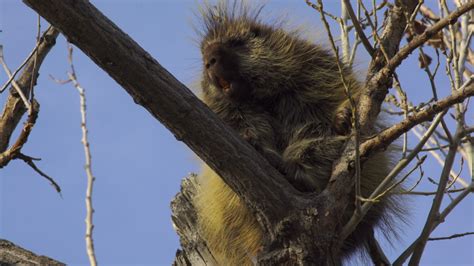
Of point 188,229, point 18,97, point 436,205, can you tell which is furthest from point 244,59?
point 436,205

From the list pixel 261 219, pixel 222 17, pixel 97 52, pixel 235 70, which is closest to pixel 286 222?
pixel 261 219

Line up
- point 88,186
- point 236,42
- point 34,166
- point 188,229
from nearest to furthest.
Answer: point 88,186 < point 34,166 < point 188,229 < point 236,42

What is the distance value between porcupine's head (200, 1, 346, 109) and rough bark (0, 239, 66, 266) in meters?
1.10

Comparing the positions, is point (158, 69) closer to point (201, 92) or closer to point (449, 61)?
point (449, 61)

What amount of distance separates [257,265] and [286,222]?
166 mm

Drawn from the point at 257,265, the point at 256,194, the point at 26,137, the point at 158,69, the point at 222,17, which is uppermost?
the point at 222,17

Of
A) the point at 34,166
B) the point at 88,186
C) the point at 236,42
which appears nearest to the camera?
the point at 88,186

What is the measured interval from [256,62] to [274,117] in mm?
275

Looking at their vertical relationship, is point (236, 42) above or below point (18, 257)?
above

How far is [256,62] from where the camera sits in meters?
2.96

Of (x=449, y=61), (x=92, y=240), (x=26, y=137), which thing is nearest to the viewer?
(x=92, y=240)

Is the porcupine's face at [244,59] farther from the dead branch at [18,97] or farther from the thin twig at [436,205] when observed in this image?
the thin twig at [436,205]

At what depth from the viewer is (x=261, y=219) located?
2.08 metres

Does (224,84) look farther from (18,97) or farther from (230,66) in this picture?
(18,97)
